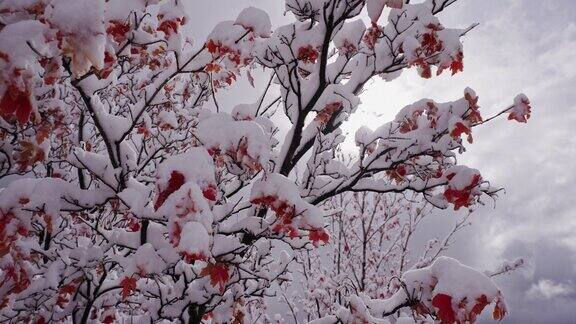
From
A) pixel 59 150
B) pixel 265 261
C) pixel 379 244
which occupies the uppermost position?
pixel 379 244

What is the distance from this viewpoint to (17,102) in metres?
1.36

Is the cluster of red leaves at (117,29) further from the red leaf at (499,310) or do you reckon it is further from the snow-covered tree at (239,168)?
the red leaf at (499,310)

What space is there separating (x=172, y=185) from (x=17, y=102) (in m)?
0.73

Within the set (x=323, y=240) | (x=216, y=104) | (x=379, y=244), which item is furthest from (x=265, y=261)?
(x=379, y=244)

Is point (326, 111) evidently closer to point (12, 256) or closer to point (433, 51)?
point (433, 51)

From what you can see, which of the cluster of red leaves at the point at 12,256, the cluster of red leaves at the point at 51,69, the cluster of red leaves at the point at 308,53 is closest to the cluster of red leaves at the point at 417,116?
the cluster of red leaves at the point at 308,53

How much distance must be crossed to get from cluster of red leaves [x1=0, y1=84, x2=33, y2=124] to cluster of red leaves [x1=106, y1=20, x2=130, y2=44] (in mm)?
1373

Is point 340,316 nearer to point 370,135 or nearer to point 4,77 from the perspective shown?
point 370,135

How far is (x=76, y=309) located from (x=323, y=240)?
3231 millimetres

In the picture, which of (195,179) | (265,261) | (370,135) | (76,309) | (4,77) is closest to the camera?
(4,77)

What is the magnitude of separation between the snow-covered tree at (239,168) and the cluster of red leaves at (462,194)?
12 millimetres

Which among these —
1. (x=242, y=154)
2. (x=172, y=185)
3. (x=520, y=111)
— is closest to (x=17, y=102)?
(x=172, y=185)

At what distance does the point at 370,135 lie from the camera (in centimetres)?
362

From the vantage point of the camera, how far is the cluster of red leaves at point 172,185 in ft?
6.15
